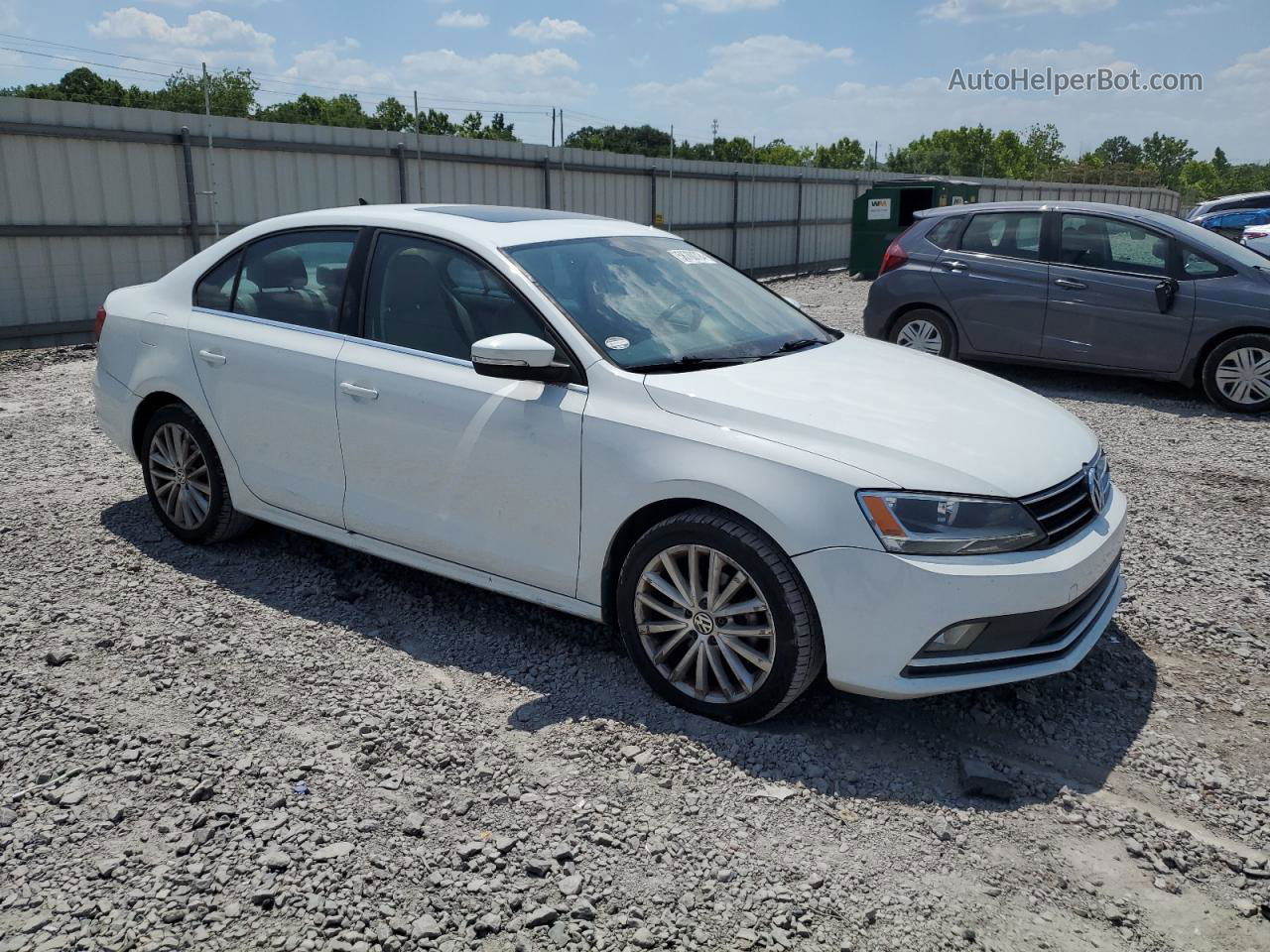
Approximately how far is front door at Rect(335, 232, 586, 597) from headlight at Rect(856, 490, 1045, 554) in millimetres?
1094

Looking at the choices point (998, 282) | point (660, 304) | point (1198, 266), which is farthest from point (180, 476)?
point (1198, 266)

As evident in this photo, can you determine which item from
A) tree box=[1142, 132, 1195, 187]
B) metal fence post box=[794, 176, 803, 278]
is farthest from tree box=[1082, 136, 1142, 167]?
metal fence post box=[794, 176, 803, 278]

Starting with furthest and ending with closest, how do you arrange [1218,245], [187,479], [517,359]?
[1218,245] → [187,479] → [517,359]

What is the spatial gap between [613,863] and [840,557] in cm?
112

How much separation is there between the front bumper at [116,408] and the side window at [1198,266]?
26.4 ft

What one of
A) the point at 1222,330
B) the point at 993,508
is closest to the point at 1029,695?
the point at 993,508

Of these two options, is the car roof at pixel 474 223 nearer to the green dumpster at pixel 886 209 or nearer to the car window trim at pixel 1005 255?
the car window trim at pixel 1005 255

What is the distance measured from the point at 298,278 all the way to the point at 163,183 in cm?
942

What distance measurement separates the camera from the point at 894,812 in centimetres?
317

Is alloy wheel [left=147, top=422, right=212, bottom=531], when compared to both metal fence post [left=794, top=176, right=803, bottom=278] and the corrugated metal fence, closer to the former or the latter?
the corrugated metal fence

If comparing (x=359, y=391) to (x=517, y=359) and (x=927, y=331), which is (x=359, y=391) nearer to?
(x=517, y=359)

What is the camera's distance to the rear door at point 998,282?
940cm

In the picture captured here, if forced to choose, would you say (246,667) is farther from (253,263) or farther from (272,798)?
(253,263)

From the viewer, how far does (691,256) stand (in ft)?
15.7
